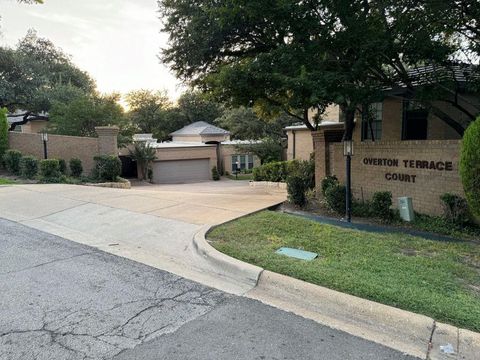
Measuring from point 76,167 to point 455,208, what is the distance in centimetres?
1647

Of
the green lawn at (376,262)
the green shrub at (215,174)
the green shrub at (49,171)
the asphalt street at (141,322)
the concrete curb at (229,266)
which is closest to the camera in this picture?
the asphalt street at (141,322)

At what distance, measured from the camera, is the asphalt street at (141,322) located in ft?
11.2

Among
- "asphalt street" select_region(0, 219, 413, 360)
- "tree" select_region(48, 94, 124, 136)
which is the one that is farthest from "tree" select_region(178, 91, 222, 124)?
"asphalt street" select_region(0, 219, 413, 360)

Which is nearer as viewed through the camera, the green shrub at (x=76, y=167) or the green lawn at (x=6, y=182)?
the green lawn at (x=6, y=182)

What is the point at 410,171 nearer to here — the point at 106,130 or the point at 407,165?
the point at 407,165

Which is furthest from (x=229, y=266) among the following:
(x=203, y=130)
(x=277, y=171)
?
(x=203, y=130)

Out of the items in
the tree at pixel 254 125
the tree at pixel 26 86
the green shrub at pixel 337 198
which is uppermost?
the tree at pixel 26 86

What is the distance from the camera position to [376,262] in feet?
17.6

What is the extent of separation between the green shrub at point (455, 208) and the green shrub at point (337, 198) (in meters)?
2.39

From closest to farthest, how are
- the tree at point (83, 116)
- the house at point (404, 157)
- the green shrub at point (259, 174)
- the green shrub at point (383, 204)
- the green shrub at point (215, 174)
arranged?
the house at point (404, 157)
the green shrub at point (383, 204)
the green shrub at point (259, 174)
the tree at point (83, 116)
the green shrub at point (215, 174)

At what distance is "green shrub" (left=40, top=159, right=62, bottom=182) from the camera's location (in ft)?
53.2

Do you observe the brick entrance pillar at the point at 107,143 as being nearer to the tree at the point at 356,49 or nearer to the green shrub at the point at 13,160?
the green shrub at the point at 13,160

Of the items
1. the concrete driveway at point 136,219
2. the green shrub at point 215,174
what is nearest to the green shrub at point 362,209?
the concrete driveway at point 136,219

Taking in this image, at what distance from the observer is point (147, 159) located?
30.6m
